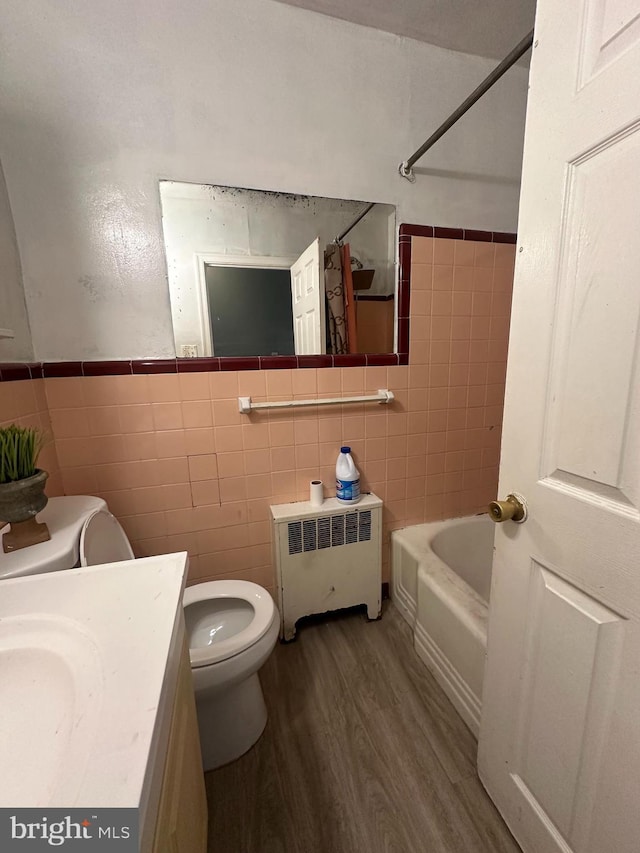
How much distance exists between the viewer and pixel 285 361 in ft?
4.63

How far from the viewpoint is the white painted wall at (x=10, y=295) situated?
105cm

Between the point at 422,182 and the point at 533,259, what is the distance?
1057mm

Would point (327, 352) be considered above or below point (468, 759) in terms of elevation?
above

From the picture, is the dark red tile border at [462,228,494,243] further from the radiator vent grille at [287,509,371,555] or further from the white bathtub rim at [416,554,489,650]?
the white bathtub rim at [416,554,489,650]

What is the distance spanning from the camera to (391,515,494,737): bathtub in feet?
3.77

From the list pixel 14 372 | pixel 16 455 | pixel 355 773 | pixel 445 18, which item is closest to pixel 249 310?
pixel 14 372

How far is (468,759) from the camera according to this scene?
105cm

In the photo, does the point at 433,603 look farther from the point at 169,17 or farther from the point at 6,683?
the point at 169,17

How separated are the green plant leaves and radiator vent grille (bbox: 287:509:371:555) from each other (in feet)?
2.93

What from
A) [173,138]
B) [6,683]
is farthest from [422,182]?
[6,683]

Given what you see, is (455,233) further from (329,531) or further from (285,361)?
(329,531)

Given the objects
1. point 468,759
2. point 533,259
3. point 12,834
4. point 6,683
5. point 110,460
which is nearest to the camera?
point 12,834

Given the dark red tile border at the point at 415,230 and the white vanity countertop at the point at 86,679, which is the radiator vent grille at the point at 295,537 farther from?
the dark red tile border at the point at 415,230

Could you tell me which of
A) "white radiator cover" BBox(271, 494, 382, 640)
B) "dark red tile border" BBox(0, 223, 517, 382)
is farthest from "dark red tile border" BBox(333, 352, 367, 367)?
"white radiator cover" BBox(271, 494, 382, 640)
